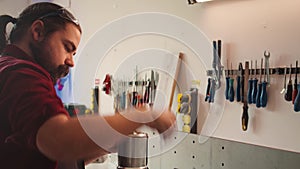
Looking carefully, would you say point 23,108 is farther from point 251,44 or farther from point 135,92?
point 135,92

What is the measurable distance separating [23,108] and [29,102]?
0.02m

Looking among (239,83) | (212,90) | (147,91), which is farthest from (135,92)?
(239,83)

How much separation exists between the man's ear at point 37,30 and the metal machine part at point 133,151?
24cm

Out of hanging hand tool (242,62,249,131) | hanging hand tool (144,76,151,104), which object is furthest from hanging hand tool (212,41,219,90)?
hanging hand tool (144,76,151,104)

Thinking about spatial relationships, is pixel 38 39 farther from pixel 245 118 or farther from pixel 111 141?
pixel 245 118

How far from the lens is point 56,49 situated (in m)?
0.56

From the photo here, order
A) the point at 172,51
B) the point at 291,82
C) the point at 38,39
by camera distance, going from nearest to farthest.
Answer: the point at 38,39 → the point at 291,82 → the point at 172,51

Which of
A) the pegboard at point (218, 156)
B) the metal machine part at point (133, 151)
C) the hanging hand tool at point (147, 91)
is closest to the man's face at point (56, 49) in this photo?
the metal machine part at point (133, 151)

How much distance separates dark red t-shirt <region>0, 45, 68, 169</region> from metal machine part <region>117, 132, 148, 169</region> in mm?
113

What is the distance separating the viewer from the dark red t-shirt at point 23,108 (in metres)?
0.43

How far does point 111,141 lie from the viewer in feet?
1.55

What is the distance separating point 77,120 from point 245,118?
0.76 metres

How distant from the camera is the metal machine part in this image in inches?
20.3

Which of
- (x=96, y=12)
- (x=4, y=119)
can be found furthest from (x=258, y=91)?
(x=96, y=12)
